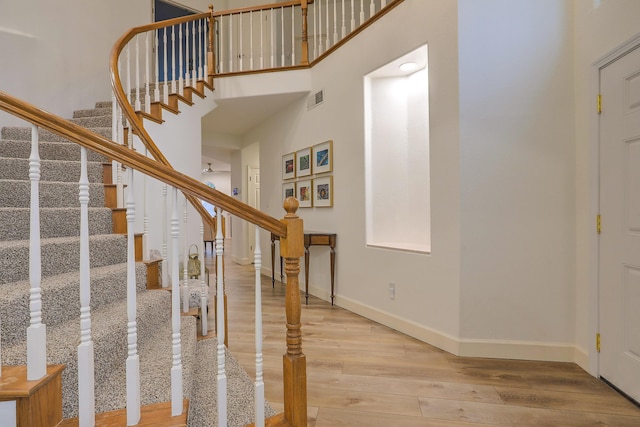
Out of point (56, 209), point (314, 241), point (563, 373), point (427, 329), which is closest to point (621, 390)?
point (563, 373)

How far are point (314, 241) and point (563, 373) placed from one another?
2.45 m

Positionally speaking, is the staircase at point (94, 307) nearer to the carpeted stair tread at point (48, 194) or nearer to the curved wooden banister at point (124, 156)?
the carpeted stair tread at point (48, 194)

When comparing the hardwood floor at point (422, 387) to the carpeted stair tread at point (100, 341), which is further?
the hardwood floor at point (422, 387)

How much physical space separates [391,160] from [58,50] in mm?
4041

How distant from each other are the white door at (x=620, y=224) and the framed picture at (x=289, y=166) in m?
3.36

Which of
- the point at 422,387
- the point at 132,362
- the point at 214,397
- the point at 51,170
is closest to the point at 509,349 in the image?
the point at 422,387

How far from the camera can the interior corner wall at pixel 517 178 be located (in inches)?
94.4

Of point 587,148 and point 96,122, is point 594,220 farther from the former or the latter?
point 96,122

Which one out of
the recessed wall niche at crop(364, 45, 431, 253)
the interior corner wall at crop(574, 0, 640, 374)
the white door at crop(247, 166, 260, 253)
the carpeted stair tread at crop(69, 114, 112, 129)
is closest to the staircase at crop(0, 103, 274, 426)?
the carpeted stair tread at crop(69, 114, 112, 129)

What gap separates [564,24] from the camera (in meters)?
2.39

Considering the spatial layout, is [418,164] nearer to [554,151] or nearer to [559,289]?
[554,151]

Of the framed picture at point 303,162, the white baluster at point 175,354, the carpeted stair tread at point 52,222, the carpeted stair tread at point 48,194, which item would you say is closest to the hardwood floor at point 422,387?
the white baluster at point 175,354

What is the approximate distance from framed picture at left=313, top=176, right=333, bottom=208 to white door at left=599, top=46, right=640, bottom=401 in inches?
98.4

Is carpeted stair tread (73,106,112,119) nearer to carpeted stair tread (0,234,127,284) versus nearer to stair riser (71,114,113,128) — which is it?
stair riser (71,114,113,128)
